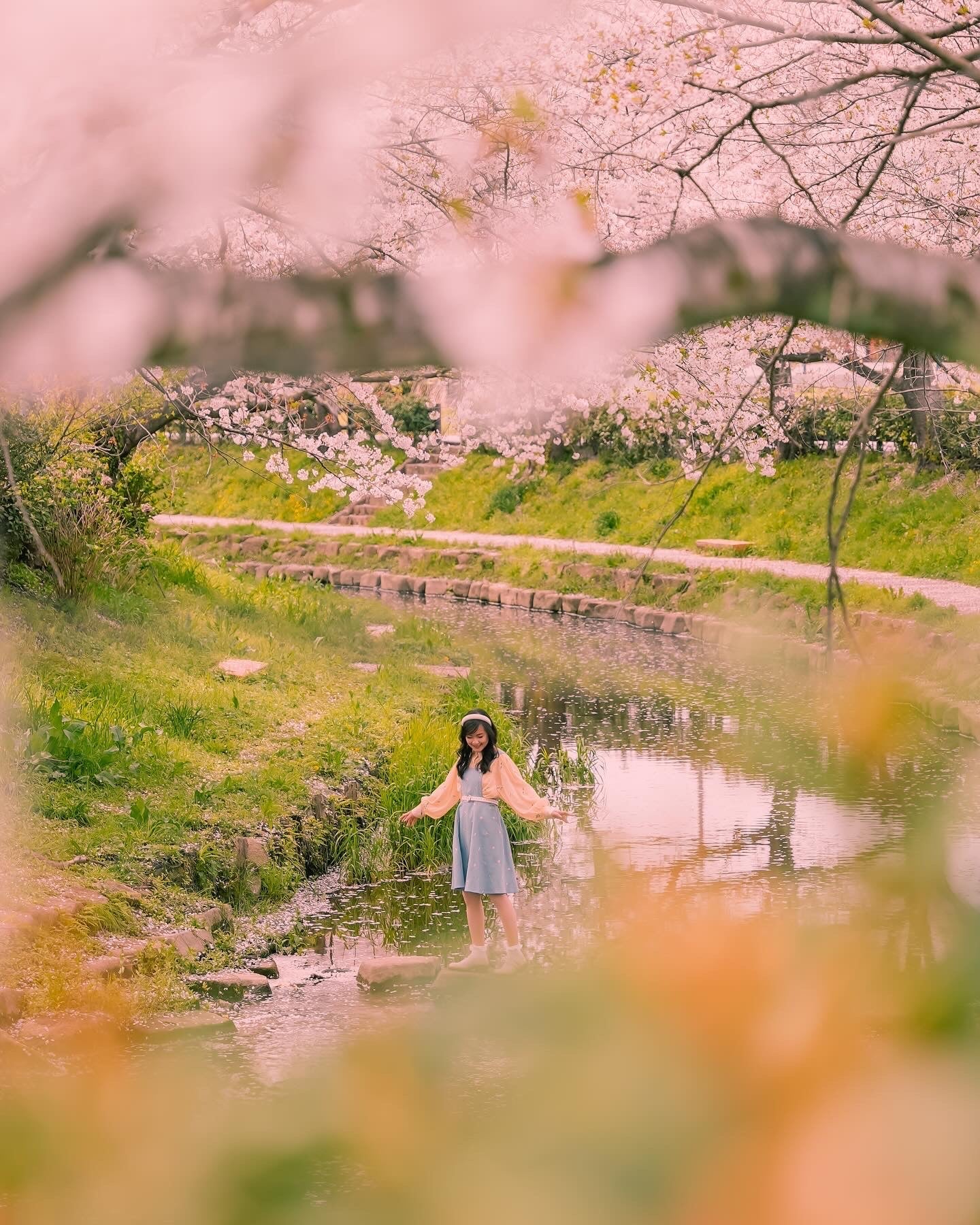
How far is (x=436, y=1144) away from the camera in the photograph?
2.25 ft

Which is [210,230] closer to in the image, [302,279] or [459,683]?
[459,683]

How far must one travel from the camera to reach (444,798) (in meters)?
5.71

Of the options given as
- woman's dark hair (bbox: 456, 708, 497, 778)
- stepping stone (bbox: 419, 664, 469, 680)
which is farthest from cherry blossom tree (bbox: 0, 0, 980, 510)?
stepping stone (bbox: 419, 664, 469, 680)

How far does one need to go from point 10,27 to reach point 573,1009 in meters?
2.38

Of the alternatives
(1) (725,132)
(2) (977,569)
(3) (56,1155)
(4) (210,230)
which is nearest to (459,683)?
(4) (210,230)

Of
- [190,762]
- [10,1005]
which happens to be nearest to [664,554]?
[190,762]

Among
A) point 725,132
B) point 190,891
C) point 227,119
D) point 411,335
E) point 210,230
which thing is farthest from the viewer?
point 210,230

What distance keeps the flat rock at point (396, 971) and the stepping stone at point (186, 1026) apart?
2.12ft

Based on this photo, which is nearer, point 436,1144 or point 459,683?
point 436,1144

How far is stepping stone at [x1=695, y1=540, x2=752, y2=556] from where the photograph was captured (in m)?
15.0

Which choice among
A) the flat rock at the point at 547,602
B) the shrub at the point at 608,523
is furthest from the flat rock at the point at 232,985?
the shrub at the point at 608,523

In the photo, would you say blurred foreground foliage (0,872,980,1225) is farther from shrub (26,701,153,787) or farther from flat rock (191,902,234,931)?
shrub (26,701,153,787)

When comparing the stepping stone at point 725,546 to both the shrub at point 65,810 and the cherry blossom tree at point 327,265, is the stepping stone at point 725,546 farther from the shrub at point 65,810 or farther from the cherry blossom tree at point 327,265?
the cherry blossom tree at point 327,265

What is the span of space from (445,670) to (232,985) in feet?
18.8
